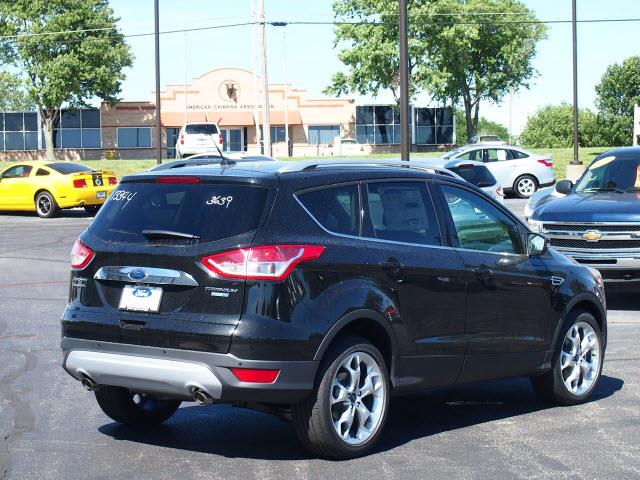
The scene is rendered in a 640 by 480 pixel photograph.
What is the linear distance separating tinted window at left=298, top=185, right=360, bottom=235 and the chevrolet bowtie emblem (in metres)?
6.86

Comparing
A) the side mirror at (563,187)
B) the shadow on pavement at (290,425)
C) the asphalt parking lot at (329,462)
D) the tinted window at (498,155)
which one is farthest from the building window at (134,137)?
the shadow on pavement at (290,425)

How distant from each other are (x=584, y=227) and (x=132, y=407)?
7.33 m

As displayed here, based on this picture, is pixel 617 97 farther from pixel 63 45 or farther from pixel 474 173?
pixel 474 173

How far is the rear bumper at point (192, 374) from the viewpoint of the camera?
236 inches

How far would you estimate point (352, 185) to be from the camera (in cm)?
675

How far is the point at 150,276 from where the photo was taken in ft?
20.6

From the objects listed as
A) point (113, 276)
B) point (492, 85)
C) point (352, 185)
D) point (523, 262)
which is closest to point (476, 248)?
point (523, 262)

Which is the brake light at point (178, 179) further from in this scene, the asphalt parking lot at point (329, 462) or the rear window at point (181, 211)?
the asphalt parking lot at point (329, 462)

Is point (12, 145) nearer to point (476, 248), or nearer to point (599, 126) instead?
point (599, 126)

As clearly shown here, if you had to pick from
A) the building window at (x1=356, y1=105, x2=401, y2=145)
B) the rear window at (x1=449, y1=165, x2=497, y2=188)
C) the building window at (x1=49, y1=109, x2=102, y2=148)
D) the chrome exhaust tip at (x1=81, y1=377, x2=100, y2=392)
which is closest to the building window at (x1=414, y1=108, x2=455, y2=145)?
the building window at (x1=356, y1=105, x2=401, y2=145)

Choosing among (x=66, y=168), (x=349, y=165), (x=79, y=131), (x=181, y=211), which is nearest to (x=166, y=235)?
(x=181, y=211)

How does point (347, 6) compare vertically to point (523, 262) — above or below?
above

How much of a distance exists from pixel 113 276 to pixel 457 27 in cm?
6702

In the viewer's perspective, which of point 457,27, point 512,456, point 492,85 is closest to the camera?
point 512,456
